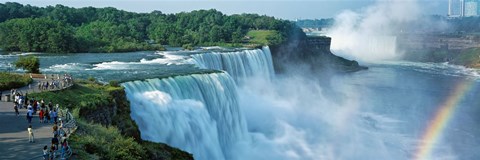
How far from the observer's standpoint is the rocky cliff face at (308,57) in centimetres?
8444

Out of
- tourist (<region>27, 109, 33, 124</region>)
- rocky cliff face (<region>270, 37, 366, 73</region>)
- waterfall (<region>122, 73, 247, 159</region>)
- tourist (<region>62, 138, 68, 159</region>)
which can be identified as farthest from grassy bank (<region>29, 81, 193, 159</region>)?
rocky cliff face (<region>270, 37, 366, 73</region>)

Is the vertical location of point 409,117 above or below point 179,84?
below

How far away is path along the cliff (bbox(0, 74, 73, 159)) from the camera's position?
611 inches

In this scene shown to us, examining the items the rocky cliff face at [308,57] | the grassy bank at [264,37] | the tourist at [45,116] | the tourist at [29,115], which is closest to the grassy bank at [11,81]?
the tourist at [45,116]

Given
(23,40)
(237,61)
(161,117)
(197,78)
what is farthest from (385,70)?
(161,117)

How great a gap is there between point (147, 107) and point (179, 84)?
5136 mm

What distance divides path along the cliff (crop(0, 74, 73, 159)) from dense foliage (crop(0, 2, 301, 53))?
47.4m

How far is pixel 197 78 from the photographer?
3425cm

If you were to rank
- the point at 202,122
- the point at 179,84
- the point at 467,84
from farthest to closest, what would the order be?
the point at 467,84 < the point at 179,84 < the point at 202,122

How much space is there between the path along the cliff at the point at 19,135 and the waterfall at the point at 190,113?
20.8 ft

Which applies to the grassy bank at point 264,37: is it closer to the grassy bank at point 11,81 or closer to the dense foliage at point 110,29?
the dense foliage at point 110,29

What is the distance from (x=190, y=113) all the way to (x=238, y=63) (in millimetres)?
29598

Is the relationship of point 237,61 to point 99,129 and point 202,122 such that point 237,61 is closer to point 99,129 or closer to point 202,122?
point 202,122

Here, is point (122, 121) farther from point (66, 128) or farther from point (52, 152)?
point (52, 152)
